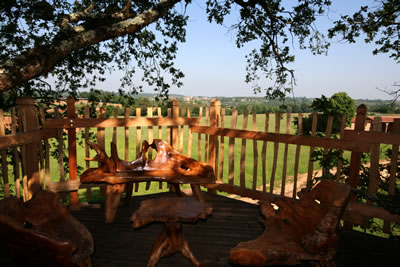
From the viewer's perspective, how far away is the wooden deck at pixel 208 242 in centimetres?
283

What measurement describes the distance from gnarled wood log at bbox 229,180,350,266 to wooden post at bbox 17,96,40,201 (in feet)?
12.1

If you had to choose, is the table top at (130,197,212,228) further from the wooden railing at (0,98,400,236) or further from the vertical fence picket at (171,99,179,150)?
the vertical fence picket at (171,99,179,150)

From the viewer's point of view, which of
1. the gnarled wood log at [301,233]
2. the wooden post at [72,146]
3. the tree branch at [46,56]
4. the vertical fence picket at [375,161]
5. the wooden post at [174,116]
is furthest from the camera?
the wooden post at [174,116]

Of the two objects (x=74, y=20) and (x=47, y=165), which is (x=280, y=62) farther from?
(x=47, y=165)

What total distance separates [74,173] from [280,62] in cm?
655

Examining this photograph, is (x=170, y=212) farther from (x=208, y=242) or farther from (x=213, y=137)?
(x=213, y=137)

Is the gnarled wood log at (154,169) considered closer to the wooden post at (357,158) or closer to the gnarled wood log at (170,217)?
the gnarled wood log at (170,217)

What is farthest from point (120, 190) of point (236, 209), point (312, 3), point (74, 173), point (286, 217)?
point (312, 3)

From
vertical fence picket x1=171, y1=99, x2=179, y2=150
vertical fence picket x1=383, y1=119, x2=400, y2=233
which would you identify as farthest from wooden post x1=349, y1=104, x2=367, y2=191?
vertical fence picket x1=171, y1=99, x2=179, y2=150

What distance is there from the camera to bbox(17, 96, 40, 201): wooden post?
3748 millimetres

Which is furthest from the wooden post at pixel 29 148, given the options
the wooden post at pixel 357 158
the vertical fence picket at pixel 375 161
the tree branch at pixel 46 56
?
the vertical fence picket at pixel 375 161

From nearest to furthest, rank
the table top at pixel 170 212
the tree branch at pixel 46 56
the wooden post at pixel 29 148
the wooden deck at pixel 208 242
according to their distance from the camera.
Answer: the table top at pixel 170 212
the wooden deck at pixel 208 242
the tree branch at pixel 46 56
the wooden post at pixel 29 148

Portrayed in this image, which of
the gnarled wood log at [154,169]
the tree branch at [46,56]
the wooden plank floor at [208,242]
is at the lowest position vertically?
the wooden plank floor at [208,242]

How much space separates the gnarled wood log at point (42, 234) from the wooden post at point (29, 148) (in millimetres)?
1997
